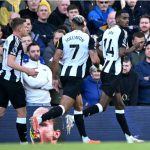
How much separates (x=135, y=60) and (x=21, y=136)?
10.2ft

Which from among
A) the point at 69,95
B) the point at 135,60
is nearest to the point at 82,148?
the point at 69,95

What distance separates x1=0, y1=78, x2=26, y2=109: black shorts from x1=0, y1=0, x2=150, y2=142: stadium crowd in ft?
0.05

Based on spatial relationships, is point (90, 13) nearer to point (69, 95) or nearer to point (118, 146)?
point (69, 95)

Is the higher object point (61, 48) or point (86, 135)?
point (61, 48)

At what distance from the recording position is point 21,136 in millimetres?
12500

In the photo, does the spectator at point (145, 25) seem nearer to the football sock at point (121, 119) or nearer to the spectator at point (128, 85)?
the spectator at point (128, 85)

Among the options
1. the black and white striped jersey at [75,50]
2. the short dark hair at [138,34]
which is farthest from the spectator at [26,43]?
the short dark hair at [138,34]

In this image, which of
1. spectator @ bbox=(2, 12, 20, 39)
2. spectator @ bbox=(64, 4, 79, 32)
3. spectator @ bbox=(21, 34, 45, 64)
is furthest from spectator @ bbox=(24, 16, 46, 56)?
spectator @ bbox=(64, 4, 79, 32)

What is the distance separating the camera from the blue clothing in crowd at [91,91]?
533 inches

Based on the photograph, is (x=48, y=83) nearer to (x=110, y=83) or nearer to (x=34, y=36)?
(x=110, y=83)

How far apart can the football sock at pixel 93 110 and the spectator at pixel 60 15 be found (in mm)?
3400

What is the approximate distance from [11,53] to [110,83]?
66.8 inches

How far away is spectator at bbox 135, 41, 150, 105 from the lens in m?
13.7

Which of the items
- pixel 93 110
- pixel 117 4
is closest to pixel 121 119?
pixel 93 110
